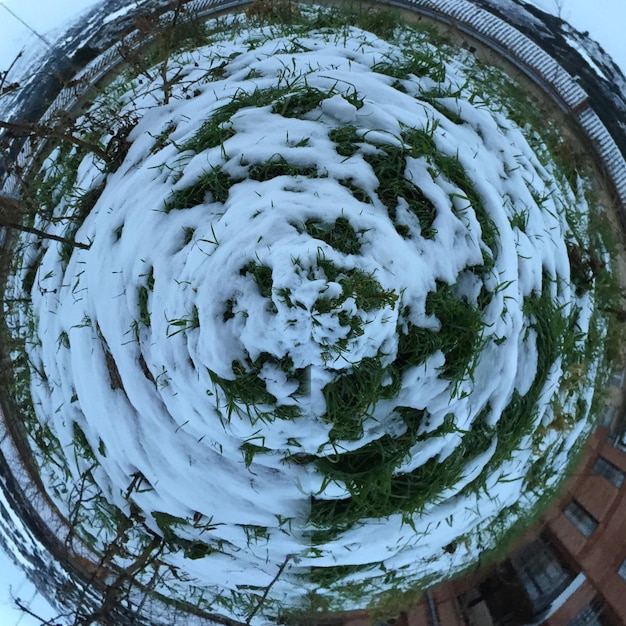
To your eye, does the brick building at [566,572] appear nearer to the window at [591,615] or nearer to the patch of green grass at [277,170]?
the window at [591,615]

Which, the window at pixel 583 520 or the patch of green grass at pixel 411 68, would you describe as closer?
the patch of green grass at pixel 411 68

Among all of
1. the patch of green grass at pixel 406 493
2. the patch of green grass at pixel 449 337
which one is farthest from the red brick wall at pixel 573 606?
the patch of green grass at pixel 449 337

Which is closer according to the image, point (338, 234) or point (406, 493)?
point (338, 234)

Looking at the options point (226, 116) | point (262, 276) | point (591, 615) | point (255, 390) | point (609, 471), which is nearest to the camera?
point (262, 276)

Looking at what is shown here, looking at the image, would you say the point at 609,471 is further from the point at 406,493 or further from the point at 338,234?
the point at 338,234

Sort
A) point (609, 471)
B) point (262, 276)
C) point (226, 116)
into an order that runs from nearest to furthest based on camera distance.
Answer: point (262, 276), point (226, 116), point (609, 471)

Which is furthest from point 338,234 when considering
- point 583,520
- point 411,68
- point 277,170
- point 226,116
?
point 583,520

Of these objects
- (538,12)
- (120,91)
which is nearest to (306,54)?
(120,91)
